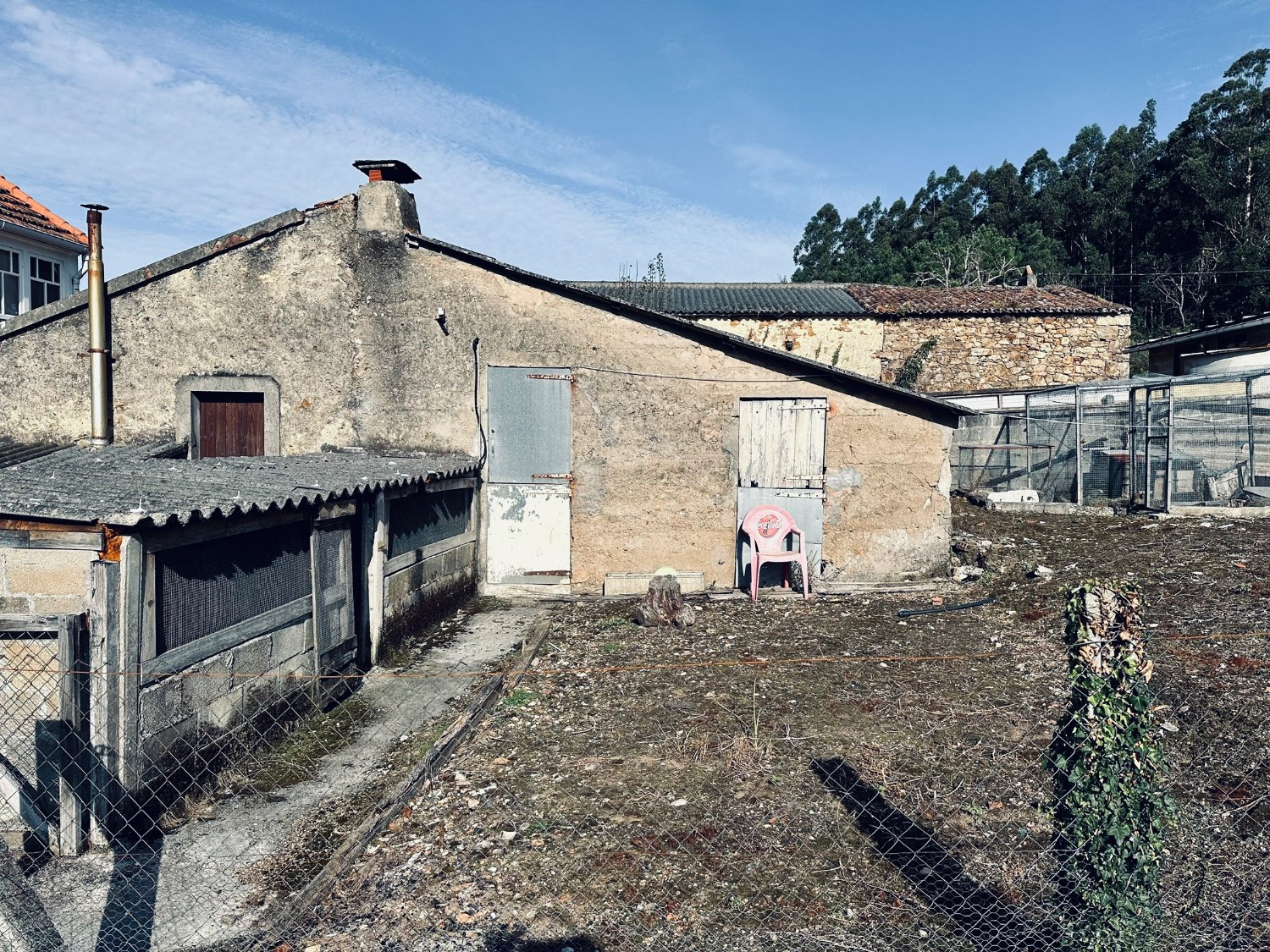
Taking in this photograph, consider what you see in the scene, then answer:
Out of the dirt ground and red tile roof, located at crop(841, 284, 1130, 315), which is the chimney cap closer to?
the dirt ground

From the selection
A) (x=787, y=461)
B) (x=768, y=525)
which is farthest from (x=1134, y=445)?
(x=768, y=525)

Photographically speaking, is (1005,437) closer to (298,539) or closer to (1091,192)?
(298,539)

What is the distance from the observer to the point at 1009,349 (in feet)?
66.3

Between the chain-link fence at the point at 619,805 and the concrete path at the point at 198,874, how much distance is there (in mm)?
Result: 18

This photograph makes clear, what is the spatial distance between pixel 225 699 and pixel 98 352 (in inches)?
258

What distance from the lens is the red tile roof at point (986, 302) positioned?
1983 cm

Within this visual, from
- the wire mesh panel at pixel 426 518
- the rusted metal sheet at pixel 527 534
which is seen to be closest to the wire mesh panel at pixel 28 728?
the wire mesh panel at pixel 426 518

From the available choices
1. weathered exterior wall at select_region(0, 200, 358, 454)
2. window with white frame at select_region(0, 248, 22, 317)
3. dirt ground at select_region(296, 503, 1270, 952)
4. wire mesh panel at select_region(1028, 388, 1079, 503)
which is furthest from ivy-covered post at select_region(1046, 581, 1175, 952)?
window with white frame at select_region(0, 248, 22, 317)

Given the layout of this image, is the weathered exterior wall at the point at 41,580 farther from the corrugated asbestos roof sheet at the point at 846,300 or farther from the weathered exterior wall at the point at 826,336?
the weathered exterior wall at the point at 826,336

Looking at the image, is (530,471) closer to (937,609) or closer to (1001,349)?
(937,609)

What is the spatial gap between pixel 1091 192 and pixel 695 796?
45.3m

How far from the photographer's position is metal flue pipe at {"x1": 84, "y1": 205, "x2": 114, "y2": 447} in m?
9.61

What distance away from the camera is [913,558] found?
10.5m

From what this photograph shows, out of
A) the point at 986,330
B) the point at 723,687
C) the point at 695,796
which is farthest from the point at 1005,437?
the point at 695,796
